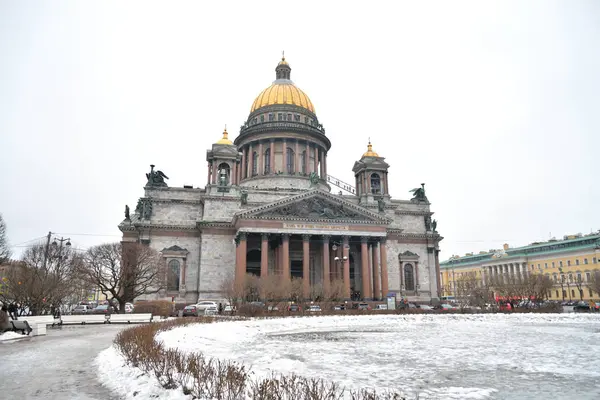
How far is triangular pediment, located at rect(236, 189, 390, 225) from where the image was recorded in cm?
4534

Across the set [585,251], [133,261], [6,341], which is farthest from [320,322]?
[585,251]

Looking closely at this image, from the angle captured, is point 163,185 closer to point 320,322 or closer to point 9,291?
point 9,291

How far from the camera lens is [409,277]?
5547cm

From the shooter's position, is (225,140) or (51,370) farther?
(225,140)

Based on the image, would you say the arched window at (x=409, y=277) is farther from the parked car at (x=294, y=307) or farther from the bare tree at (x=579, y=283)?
the bare tree at (x=579, y=283)

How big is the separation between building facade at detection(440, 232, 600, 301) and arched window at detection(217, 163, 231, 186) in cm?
3653

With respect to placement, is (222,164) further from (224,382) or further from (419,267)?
(224,382)

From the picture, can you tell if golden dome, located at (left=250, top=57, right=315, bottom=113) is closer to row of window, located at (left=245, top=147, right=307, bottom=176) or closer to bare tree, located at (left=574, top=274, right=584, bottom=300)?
row of window, located at (left=245, top=147, right=307, bottom=176)

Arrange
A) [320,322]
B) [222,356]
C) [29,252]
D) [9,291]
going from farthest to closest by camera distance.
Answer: [29,252] → [9,291] → [320,322] → [222,356]

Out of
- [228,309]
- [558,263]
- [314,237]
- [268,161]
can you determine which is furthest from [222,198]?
[558,263]

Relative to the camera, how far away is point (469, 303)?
4128 cm

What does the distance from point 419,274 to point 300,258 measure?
52.0ft

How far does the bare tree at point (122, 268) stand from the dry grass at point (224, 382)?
96.8 ft

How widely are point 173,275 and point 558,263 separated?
7084 cm
